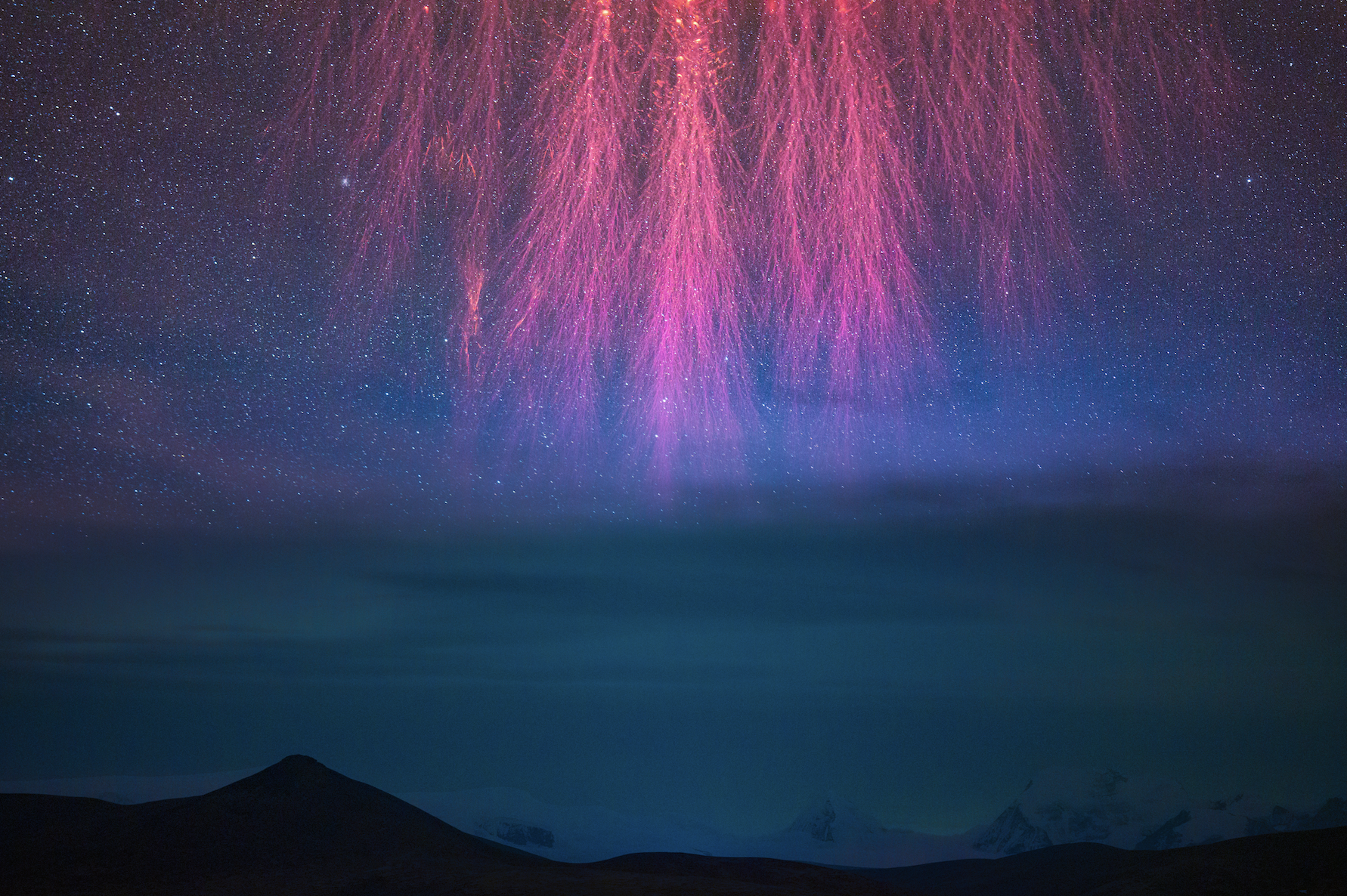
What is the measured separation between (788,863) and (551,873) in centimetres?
1702

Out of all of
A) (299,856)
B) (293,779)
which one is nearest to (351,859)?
(299,856)

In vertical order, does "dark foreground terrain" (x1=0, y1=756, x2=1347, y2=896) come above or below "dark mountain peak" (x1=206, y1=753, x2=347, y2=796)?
below

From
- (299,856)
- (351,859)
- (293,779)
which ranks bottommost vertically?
(351,859)

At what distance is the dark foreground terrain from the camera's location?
164ft

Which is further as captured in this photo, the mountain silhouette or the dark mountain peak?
the dark mountain peak

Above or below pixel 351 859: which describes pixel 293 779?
above

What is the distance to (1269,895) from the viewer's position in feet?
158

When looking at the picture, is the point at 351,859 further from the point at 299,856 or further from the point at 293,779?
the point at 293,779

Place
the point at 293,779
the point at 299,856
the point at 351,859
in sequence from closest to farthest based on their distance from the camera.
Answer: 1. the point at 299,856
2. the point at 351,859
3. the point at 293,779

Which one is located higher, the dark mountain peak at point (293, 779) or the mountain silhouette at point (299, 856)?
the dark mountain peak at point (293, 779)

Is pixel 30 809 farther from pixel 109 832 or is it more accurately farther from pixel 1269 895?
pixel 1269 895

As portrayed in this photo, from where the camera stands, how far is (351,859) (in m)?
58.7

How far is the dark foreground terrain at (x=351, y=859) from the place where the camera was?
4988 centimetres

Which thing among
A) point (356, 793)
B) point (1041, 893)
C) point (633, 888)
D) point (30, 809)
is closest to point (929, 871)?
point (1041, 893)
